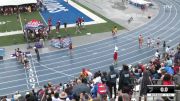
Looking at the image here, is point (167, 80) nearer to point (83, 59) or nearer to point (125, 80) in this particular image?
point (125, 80)

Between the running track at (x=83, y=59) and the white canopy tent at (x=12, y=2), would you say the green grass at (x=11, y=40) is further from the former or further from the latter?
the white canopy tent at (x=12, y=2)

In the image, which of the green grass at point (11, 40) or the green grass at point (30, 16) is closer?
the green grass at point (11, 40)

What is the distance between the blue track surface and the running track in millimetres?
7276

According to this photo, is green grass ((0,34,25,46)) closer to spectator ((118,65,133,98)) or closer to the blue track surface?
the blue track surface

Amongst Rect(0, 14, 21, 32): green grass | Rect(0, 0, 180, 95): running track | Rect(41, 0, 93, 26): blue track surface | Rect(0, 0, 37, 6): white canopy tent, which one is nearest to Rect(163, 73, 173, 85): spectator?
Rect(0, 0, 180, 95): running track

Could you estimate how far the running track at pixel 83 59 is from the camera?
24797 millimetres

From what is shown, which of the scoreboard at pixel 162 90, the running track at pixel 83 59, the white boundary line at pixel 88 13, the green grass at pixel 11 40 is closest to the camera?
the scoreboard at pixel 162 90

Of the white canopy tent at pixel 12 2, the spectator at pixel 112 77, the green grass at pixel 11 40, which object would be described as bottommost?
the green grass at pixel 11 40

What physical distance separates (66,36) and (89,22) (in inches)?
211

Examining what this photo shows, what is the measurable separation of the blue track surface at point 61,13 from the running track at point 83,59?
7276 mm

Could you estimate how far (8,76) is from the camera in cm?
2550

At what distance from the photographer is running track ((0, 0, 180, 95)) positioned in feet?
81.4

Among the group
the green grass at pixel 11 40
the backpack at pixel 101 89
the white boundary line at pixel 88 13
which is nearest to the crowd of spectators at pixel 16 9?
the white boundary line at pixel 88 13

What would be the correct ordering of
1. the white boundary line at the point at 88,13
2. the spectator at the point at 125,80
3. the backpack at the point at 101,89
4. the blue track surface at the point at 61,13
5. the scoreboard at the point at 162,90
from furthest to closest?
the blue track surface at the point at 61,13 → the white boundary line at the point at 88,13 → the spectator at the point at 125,80 → the backpack at the point at 101,89 → the scoreboard at the point at 162,90
